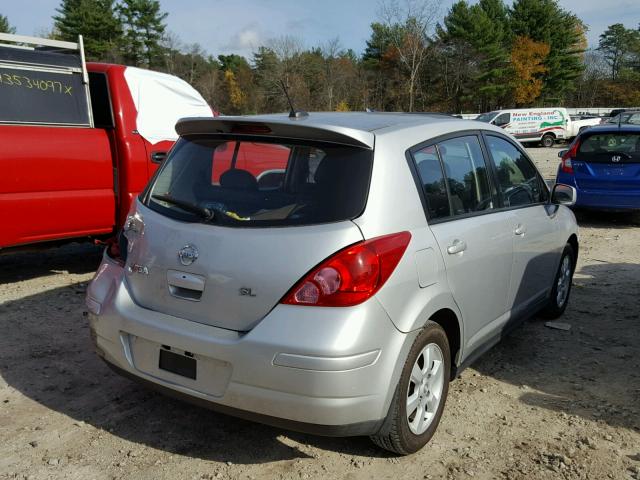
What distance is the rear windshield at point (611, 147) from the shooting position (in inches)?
356

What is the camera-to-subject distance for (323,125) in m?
2.80

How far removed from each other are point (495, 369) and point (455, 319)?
1.16 m

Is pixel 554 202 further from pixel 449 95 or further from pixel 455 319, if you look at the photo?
pixel 449 95

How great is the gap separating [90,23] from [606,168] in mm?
57566

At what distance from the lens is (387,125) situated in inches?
122

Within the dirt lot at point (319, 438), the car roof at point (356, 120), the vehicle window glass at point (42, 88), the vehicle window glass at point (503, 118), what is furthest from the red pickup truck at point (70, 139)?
the vehicle window glass at point (503, 118)

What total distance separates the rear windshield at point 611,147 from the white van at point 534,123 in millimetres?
20496

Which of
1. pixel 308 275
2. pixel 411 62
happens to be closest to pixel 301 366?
pixel 308 275

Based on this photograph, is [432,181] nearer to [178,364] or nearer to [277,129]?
[277,129]

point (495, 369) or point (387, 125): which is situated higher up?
point (387, 125)

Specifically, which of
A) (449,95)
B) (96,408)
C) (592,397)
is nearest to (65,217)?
(96,408)

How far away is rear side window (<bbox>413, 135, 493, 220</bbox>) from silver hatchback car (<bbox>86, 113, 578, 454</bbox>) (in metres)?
0.01

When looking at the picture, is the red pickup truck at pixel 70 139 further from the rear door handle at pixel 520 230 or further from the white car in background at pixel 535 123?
the white car in background at pixel 535 123

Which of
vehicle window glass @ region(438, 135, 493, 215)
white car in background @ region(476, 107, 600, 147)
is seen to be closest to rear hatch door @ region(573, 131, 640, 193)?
vehicle window glass @ region(438, 135, 493, 215)
